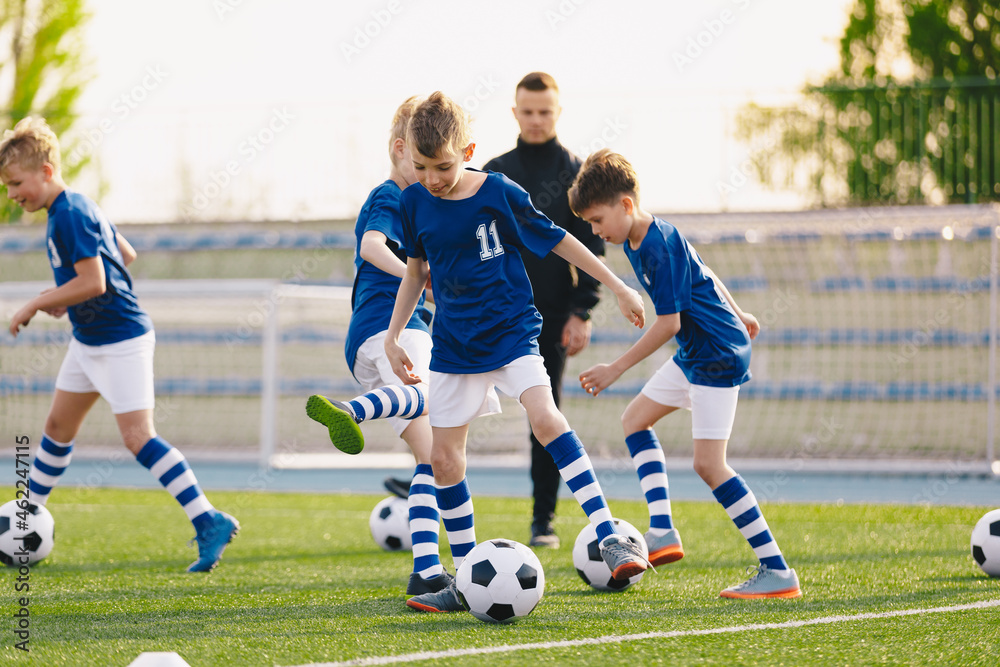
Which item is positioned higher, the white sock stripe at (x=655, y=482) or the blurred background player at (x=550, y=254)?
the blurred background player at (x=550, y=254)

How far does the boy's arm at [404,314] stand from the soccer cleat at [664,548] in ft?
4.10

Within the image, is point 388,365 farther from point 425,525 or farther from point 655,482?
point 655,482

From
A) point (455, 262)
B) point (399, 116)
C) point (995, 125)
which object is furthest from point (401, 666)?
point (995, 125)

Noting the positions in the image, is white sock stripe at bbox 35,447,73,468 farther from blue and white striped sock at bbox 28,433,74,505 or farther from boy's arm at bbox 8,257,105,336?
boy's arm at bbox 8,257,105,336

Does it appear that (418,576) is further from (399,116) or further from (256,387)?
(256,387)

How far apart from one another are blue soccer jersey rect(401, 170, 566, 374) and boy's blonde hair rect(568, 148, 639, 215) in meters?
0.32

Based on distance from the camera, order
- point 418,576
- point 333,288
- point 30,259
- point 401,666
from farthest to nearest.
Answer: point 30,259, point 333,288, point 418,576, point 401,666

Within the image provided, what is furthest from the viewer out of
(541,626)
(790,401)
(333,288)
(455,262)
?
(333,288)

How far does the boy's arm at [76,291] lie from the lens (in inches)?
174

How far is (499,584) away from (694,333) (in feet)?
4.19

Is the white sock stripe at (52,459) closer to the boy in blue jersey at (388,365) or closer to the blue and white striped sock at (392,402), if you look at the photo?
the boy in blue jersey at (388,365)

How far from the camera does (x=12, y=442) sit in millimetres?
12922

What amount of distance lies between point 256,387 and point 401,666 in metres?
11.7

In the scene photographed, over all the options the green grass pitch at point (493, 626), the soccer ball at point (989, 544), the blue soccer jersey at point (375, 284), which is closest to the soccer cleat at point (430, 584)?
the green grass pitch at point (493, 626)
